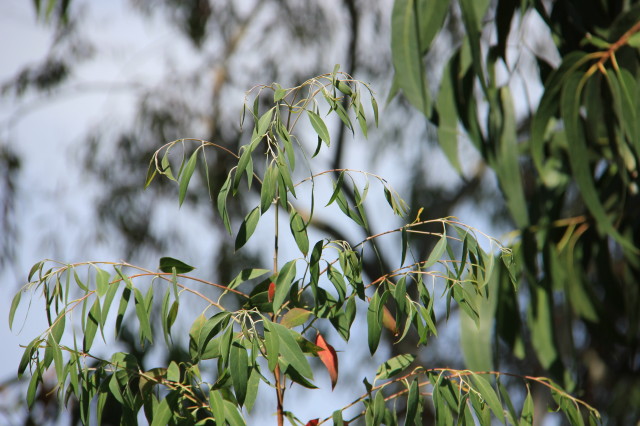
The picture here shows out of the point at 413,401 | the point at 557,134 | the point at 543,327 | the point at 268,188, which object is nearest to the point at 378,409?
the point at 413,401

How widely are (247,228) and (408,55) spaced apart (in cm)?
35

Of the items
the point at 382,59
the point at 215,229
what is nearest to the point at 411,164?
the point at 382,59

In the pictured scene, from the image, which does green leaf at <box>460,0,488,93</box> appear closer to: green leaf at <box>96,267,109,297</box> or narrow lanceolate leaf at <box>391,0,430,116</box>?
narrow lanceolate leaf at <box>391,0,430,116</box>

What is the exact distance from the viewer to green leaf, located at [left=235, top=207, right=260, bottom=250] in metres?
0.83

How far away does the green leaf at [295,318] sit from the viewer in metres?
0.86

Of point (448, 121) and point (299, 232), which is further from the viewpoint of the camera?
point (448, 121)

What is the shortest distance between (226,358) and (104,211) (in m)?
2.65

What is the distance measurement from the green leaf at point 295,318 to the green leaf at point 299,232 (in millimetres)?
78

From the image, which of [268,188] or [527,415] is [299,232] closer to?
[268,188]

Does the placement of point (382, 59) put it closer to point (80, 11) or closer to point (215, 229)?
point (215, 229)

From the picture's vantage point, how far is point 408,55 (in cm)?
103

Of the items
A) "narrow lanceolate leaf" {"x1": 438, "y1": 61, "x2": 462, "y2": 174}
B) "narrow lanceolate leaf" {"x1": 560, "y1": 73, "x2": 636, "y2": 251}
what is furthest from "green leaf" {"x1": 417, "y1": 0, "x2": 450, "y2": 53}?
"narrow lanceolate leaf" {"x1": 560, "y1": 73, "x2": 636, "y2": 251}

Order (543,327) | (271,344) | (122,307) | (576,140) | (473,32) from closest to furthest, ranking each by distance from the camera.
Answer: (271,344) < (122,307) < (473,32) < (576,140) < (543,327)

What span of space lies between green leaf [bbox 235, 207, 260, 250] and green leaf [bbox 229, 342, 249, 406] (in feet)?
0.37
